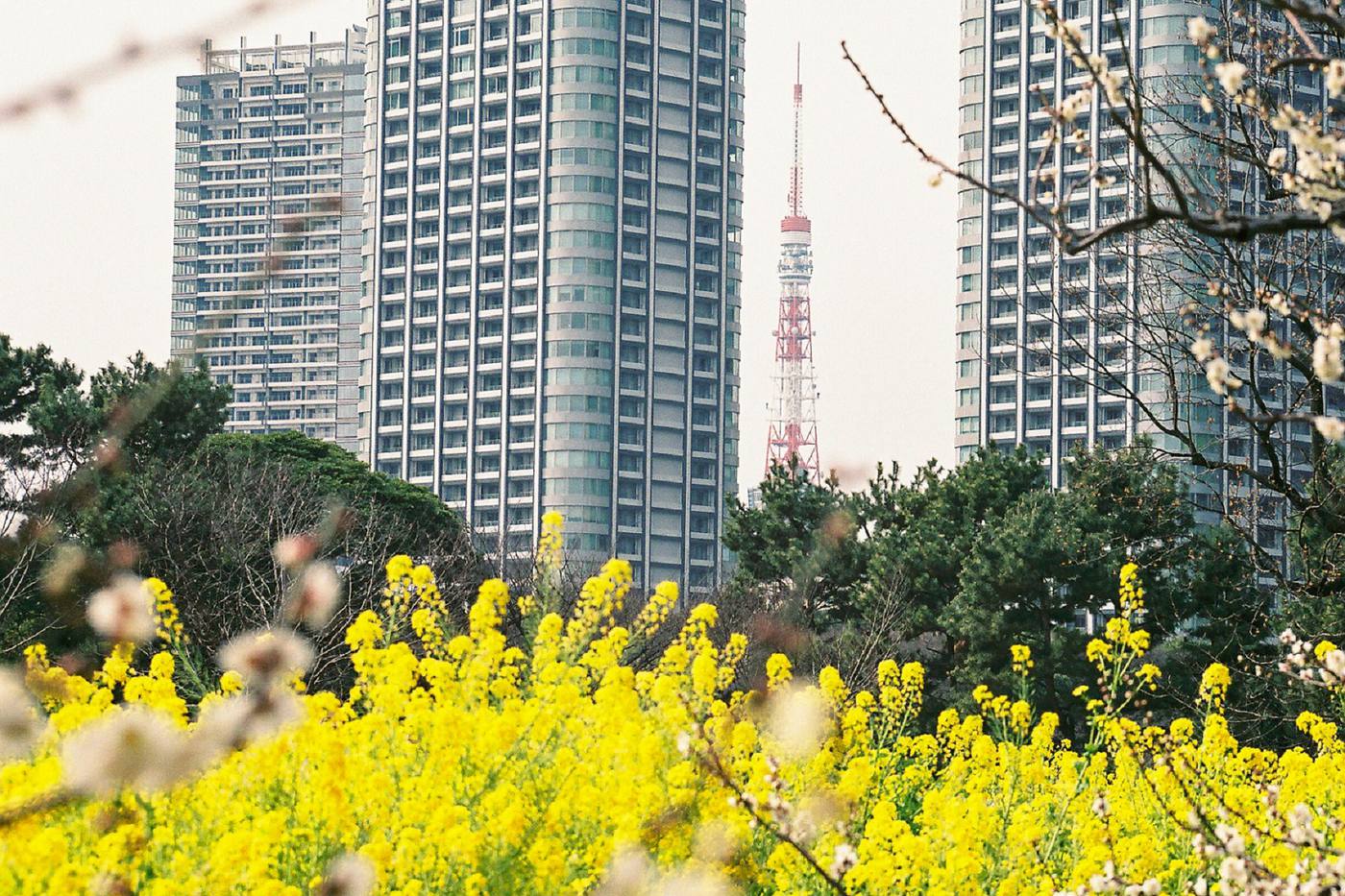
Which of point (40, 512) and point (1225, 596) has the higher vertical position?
point (40, 512)

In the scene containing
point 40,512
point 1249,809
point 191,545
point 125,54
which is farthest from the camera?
point 191,545

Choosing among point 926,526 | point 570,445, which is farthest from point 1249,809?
point 570,445

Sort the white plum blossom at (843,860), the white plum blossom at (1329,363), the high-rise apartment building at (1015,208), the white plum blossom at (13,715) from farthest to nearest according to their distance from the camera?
the high-rise apartment building at (1015,208) → the white plum blossom at (843,860) → the white plum blossom at (1329,363) → the white plum blossom at (13,715)

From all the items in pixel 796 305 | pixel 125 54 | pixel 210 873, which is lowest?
pixel 210 873

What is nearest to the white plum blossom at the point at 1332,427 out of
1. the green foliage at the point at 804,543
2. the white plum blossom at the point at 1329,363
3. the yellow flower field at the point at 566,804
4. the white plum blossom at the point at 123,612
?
the white plum blossom at the point at 1329,363

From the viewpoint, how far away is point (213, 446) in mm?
30375

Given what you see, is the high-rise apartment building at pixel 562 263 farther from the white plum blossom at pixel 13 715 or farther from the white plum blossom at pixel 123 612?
the white plum blossom at pixel 13 715

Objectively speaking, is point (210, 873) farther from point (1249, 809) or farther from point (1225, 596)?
point (1225, 596)

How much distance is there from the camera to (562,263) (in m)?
86.0

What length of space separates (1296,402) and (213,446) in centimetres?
2458

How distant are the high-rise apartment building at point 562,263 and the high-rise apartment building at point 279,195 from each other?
14514 millimetres

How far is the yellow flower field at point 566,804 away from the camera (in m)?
4.02

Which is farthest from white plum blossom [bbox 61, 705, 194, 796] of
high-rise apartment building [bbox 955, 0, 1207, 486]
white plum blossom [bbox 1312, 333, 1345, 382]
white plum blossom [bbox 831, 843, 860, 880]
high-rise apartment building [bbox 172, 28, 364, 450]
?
high-rise apartment building [bbox 172, 28, 364, 450]

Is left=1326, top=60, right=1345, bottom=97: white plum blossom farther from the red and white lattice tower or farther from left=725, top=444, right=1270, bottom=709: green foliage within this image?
the red and white lattice tower
